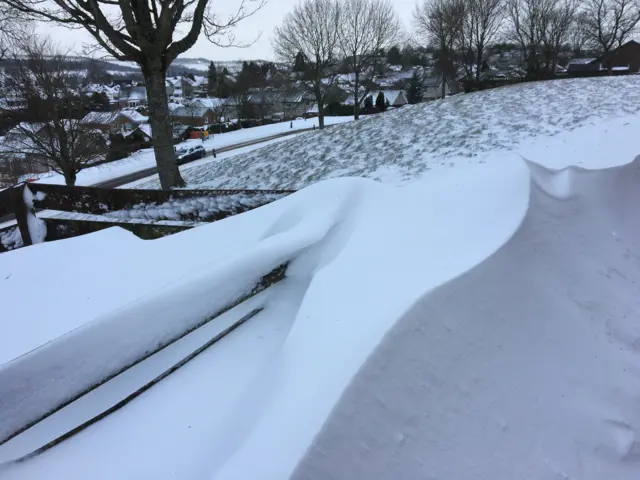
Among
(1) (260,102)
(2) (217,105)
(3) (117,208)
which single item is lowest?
(3) (117,208)

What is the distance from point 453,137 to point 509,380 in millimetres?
6064

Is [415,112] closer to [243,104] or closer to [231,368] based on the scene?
[231,368]

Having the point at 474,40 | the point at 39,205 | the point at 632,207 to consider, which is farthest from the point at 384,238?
the point at 474,40

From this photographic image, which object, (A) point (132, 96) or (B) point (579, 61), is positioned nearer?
(B) point (579, 61)

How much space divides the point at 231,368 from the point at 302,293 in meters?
0.75

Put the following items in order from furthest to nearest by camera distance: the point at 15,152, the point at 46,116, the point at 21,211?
the point at 15,152 → the point at 46,116 → the point at 21,211

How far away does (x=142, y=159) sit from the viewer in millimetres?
34625

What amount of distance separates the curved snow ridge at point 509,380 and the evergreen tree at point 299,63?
27212 mm

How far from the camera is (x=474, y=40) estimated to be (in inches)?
1190

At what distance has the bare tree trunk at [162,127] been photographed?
9.52m

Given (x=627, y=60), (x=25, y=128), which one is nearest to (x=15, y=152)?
(x=25, y=128)

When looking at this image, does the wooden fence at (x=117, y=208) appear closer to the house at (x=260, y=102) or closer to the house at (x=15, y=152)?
the house at (x=15, y=152)

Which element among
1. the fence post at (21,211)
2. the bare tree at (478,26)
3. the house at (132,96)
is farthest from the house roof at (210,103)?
the fence post at (21,211)

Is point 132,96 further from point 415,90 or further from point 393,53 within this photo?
point 393,53
